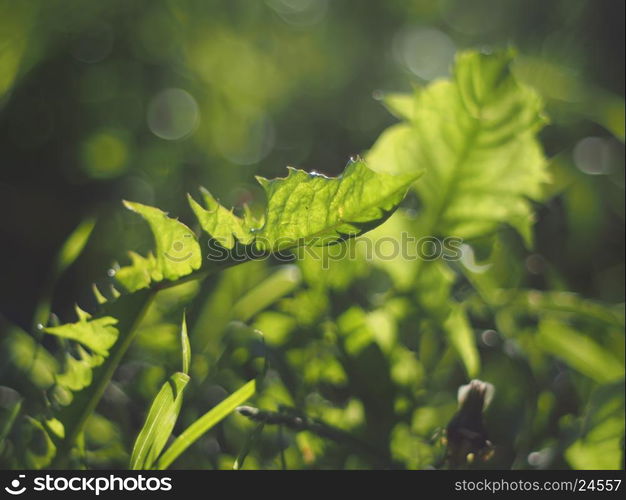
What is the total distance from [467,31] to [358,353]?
3.08 ft

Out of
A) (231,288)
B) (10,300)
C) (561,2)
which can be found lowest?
(10,300)

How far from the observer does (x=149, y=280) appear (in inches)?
15.0

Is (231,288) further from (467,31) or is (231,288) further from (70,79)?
(467,31)

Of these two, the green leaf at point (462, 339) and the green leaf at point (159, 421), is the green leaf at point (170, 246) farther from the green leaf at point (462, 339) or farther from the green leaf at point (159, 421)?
the green leaf at point (462, 339)

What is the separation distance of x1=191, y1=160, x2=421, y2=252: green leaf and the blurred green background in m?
0.12

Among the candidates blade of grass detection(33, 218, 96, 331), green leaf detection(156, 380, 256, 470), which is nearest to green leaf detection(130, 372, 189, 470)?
green leaf detection(156, 380, 256, 470)

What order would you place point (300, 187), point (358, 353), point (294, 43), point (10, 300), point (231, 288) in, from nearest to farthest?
point (300, 187)
point (358, 353)
point (231, 288)
point (10, 300)
point (294, 43)

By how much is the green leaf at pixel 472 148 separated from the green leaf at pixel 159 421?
260 mm

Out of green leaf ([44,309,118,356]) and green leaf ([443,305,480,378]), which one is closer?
green leaf ([44,309,118,356])

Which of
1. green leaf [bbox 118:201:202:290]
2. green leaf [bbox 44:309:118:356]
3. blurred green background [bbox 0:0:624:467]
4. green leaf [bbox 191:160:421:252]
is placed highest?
green leaf [bbox 191:160:421:252]

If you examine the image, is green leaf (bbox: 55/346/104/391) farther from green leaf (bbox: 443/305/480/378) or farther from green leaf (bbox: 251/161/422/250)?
green leaf (bbox: 443/305/480/378)

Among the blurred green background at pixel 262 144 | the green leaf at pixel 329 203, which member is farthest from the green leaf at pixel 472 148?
the green leaf at pixel 329 203

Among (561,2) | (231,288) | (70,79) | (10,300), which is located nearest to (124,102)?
(70,79)

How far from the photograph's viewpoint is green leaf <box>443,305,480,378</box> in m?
0.48
